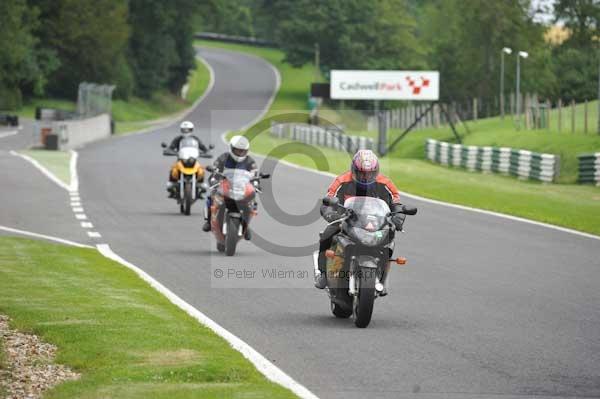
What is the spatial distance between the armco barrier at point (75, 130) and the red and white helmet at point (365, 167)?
138ft

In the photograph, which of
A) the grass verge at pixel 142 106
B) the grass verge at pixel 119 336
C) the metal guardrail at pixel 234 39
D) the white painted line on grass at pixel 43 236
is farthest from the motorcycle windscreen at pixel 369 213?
the metal guardrail at pixel 234 39

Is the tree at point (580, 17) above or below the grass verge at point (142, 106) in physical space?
above

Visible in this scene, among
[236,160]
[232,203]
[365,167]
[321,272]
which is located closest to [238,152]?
[236,160]

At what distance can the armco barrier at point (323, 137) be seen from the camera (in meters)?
63.0

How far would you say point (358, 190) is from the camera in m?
12.9

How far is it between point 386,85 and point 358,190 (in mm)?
54629

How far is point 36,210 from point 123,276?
38.6ft

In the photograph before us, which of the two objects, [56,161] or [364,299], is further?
[56,161]

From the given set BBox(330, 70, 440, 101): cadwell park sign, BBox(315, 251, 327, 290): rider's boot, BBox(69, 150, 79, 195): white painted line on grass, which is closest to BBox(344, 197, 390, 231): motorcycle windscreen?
BBox(315, 251, 327, 290): rider's boot

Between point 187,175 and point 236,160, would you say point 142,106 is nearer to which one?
point 187,175

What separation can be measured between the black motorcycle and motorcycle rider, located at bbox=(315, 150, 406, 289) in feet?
0.57

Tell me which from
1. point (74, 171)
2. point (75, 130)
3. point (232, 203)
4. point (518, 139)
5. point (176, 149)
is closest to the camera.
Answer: point (232, 203)

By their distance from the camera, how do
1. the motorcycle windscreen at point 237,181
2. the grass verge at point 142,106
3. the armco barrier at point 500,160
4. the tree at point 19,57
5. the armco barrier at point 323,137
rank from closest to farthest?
the motorcycle windscreen at point 237,181, the armco barrier at point 500,160, the armco barrier at point 323,137, the tree at point 19,57, the grass verge at point 142,106

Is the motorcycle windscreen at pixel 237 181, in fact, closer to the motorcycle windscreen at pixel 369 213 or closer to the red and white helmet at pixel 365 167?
the red and white helmet at pixel 365 167
